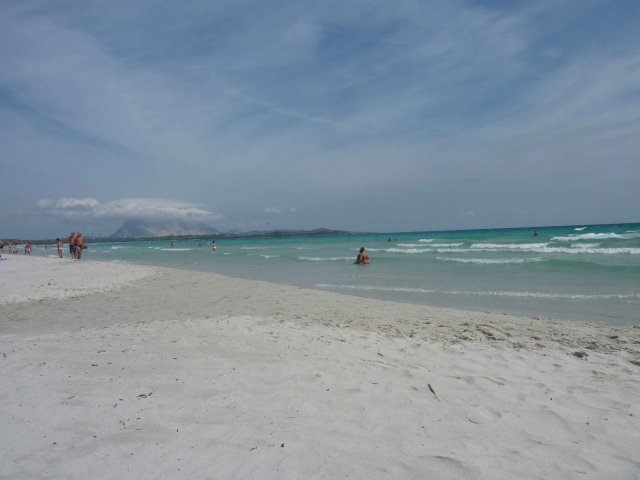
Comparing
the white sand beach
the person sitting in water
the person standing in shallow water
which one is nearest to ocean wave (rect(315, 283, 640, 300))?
the white sand beach

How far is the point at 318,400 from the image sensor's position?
3977 mm

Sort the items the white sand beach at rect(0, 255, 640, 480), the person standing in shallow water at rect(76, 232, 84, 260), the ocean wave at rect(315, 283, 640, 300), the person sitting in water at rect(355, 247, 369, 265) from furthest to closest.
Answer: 1. the person standing in shallow water at rect(76, 232, 84, 260)
2. the person sitting in water at rect(355, 247, 369, 265)
3. the ocean wave at rect(315, 283, 640, 300)
4. the white sand beach at rect(0, 255, 640, 480)

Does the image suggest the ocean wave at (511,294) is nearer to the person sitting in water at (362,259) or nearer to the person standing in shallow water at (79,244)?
the person sitting in water at (362,259)

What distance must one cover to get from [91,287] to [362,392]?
41.3 ft

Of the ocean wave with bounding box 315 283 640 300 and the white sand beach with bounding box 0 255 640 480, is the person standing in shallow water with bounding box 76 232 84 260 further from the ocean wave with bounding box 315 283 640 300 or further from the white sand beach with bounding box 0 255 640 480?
the white sand beach with bounding box 0 255 640 480

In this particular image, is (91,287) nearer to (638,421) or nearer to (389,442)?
(389,442)

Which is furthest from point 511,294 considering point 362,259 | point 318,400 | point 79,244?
point 79,244

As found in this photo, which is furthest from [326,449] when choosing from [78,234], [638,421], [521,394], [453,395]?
[78,234]

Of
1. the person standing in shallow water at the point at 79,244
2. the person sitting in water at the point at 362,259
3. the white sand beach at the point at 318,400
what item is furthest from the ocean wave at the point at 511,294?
the person standing in shallow water at the point at 79,244

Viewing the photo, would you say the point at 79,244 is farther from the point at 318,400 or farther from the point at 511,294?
the point at 318,400

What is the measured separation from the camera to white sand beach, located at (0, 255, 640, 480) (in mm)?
2926

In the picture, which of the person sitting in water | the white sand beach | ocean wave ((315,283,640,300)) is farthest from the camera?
the person sitting in water

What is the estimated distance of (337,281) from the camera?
17297 millimetres

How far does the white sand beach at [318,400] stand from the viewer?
293 cm
